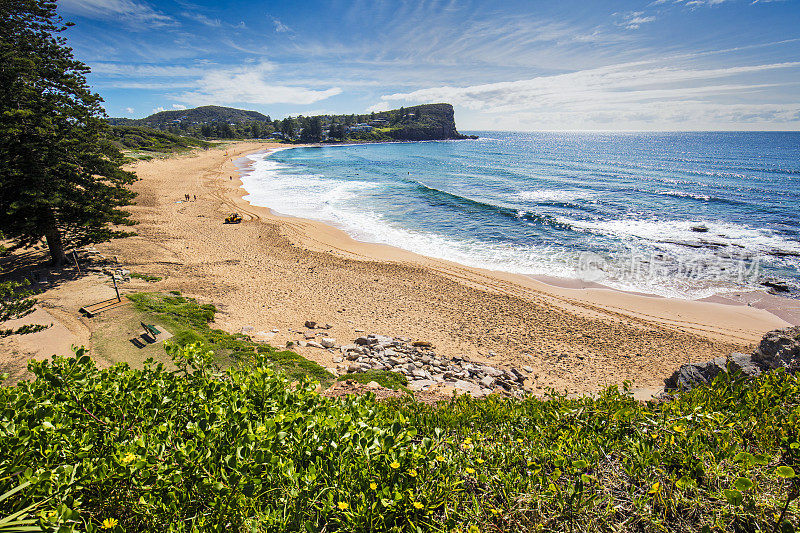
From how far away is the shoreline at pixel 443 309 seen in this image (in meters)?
13.6

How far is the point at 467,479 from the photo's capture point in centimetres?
306

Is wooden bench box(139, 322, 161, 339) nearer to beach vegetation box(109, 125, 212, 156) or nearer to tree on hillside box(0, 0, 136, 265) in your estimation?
tree on hillside box(0, 0, 136, 265)

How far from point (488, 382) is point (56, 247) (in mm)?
20216

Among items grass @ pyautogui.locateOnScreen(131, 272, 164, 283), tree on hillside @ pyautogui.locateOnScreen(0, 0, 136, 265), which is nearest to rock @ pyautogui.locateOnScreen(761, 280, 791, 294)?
grass @ pyautogui.locateOnScreen(131, 272, 164, 283)

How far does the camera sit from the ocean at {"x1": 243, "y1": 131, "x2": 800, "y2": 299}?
74.6ft

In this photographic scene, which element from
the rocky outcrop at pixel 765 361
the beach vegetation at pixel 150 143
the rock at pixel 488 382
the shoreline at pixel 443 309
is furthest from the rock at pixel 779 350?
the beach vegetation at pixel 150 143

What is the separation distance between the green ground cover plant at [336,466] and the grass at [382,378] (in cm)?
702

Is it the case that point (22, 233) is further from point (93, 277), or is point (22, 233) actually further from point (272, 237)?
point (272, 237)

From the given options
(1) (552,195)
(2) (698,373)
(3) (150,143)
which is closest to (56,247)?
(2) (698,373)

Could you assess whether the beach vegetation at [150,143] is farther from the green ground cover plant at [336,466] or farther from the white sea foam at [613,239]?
the green ground cover plant at [336,466]

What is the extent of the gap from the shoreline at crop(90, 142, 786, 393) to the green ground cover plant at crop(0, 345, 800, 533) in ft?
22.3

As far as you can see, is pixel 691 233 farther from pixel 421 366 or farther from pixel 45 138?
pixel 45 138

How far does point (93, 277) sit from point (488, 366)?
17878mm

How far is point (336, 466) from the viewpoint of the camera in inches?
109
